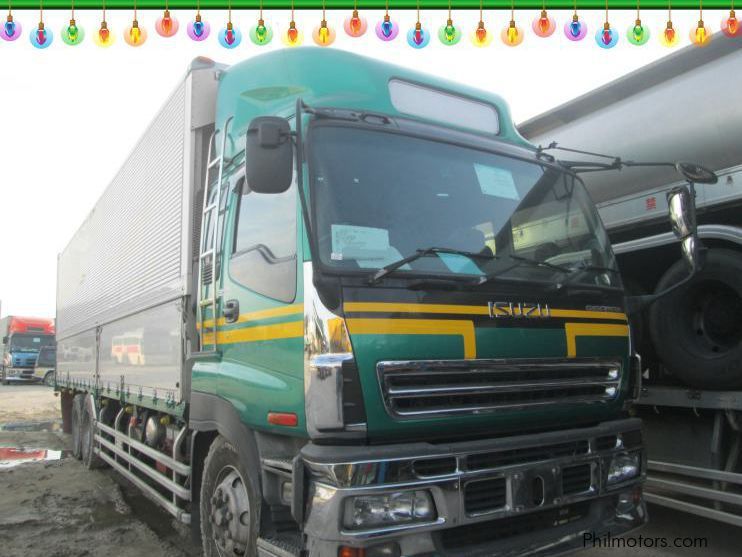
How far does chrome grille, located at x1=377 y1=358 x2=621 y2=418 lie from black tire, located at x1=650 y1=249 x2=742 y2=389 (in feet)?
3.81

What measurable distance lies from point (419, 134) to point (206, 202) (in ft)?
5.60

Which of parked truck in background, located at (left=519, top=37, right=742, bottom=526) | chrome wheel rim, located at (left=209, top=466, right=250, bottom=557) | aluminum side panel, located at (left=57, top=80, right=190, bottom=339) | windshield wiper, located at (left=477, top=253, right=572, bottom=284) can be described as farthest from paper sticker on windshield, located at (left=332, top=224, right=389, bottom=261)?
parked truck in background, located at (left=519, top=37, right=742, bottom=526)

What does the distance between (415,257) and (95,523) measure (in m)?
4.37

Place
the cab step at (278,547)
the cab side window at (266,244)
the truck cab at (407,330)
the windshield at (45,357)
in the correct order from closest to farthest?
the truck cab at (407,330)
the cab step at (278,547)
the cab side window at (266,244)
the windshield at (45,357)

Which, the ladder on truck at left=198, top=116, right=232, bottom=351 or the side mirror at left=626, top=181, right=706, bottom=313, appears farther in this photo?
the ladder on truck at left=198, top=116, right=232, bottom=351

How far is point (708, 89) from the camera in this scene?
4.33 metres

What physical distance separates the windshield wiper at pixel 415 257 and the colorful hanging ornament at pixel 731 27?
232cm

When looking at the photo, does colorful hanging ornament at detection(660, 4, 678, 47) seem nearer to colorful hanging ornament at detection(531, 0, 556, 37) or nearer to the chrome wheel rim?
colorful hanging ornament at detection(531, 0, 556, 37)

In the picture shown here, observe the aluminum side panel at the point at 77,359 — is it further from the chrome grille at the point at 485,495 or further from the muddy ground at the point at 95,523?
the chrome grille at the point at 485,495

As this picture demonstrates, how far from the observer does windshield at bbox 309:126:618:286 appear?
10.2 feet

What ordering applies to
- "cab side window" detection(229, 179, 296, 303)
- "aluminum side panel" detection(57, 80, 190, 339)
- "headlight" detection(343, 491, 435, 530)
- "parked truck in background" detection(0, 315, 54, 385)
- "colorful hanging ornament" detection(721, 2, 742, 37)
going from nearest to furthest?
"headlight" detection(343, 491, 435, 530)
"cab side window" detection(229, 179, 296, 303)
"colorful hanging ornament" detection(721, 2, 742, 37)
"aluminum side panel" detection(57, 80, 190, 339)
"parked truck in background" detection(0, 315, 54, 385)

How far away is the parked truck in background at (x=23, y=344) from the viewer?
101 feet

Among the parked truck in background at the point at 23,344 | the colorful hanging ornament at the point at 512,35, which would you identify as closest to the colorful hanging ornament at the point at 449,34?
the colorful hanging ornament at the point at 512,35

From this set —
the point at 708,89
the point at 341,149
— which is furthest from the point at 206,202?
the point at 708,89
